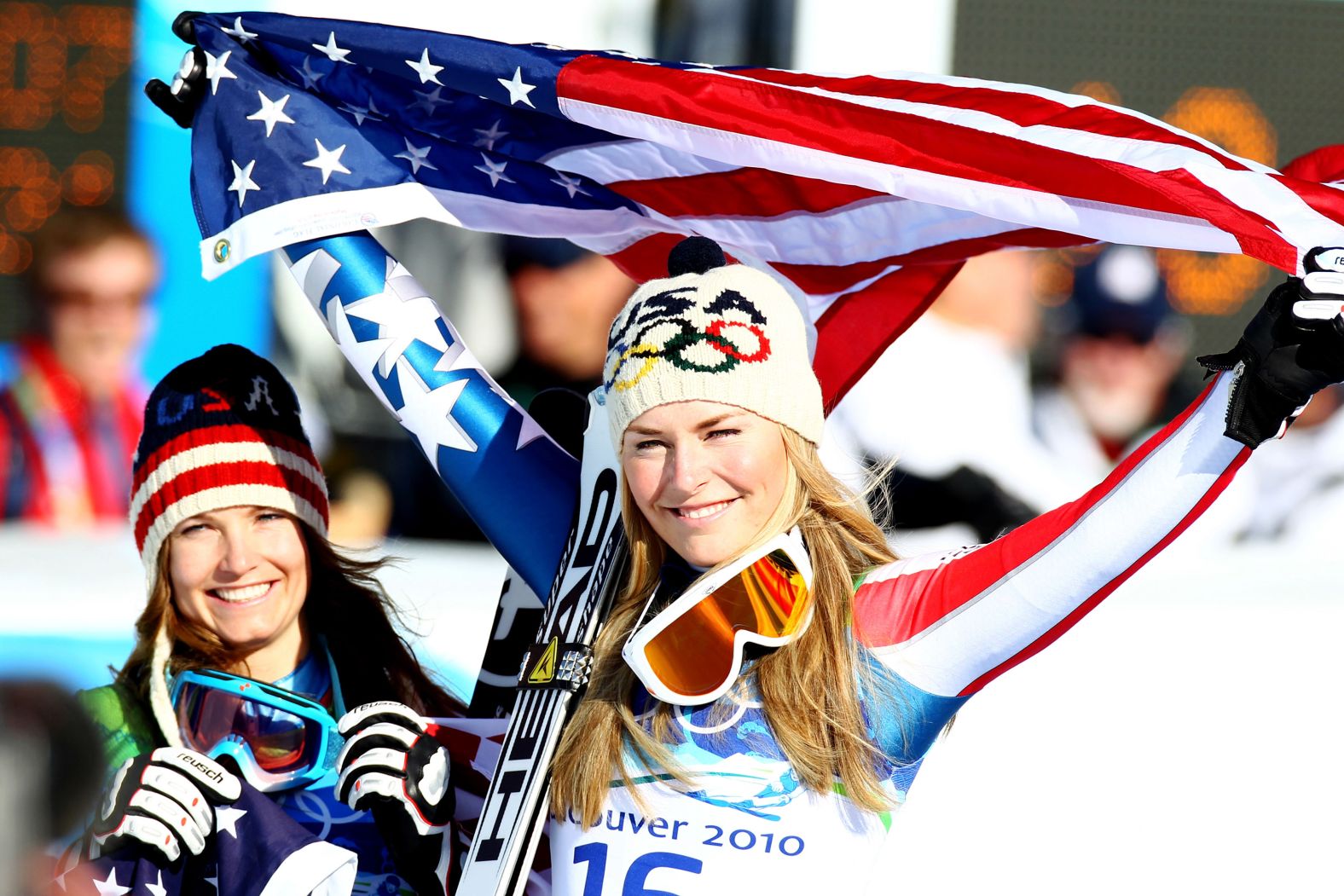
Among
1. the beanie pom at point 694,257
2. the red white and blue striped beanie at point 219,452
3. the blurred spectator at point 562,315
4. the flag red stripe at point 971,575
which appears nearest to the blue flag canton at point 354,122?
the red white and blue striped beanie at point 219,452

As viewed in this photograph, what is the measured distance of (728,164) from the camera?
318 centimetres

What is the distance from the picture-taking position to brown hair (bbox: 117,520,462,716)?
10.1 ft

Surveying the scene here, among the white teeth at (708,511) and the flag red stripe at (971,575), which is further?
the white teeth at (708,511)

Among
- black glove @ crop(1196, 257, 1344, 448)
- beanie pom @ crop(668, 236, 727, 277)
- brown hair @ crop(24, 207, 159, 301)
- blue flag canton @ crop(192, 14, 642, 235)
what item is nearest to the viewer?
black glove @ crop(1196, 257, 1344, 448)

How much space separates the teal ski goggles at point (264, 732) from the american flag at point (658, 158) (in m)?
0.79

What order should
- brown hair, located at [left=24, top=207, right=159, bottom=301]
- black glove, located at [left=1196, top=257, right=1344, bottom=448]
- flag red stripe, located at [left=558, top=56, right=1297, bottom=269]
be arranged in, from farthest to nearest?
brown hair, located at [left=24, top=207, right=159, bottom=301]
flag red stripe, located at [left=558, top=56, right=1297, bottom=269]
black glove, located at [left=1196, top=257, right=1344, bottom=448]

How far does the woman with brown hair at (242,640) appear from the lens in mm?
2812

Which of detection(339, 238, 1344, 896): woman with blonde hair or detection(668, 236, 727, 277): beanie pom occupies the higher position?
detection(668, 236, 727, 277): beanie pom

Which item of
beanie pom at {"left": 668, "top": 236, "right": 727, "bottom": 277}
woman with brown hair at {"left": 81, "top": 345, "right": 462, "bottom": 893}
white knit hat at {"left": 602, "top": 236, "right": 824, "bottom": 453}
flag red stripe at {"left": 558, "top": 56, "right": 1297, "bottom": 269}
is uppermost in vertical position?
flag red stripe at {"left": 558, "top": 56, "right": 1297, "bottom": 269}

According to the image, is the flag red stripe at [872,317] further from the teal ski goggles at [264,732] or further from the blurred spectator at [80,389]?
the blurred spectator at [80,389]

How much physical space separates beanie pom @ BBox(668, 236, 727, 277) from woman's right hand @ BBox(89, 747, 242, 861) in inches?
43.6

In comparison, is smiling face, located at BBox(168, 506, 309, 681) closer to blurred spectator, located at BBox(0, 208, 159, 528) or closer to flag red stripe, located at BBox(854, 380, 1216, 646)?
flag red stripe, located at BBox(854, 380, 1216, 646)

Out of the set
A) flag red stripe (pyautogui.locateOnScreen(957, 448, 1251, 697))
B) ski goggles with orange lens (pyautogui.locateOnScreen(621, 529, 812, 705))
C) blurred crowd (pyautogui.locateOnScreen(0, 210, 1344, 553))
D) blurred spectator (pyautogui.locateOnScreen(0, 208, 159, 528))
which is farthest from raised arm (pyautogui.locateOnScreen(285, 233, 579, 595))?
blurred spectator (pyautogui.locateOnScreen(0, 208, 159, 528))

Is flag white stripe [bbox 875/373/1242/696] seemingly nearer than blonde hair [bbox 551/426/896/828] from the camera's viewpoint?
Yes
